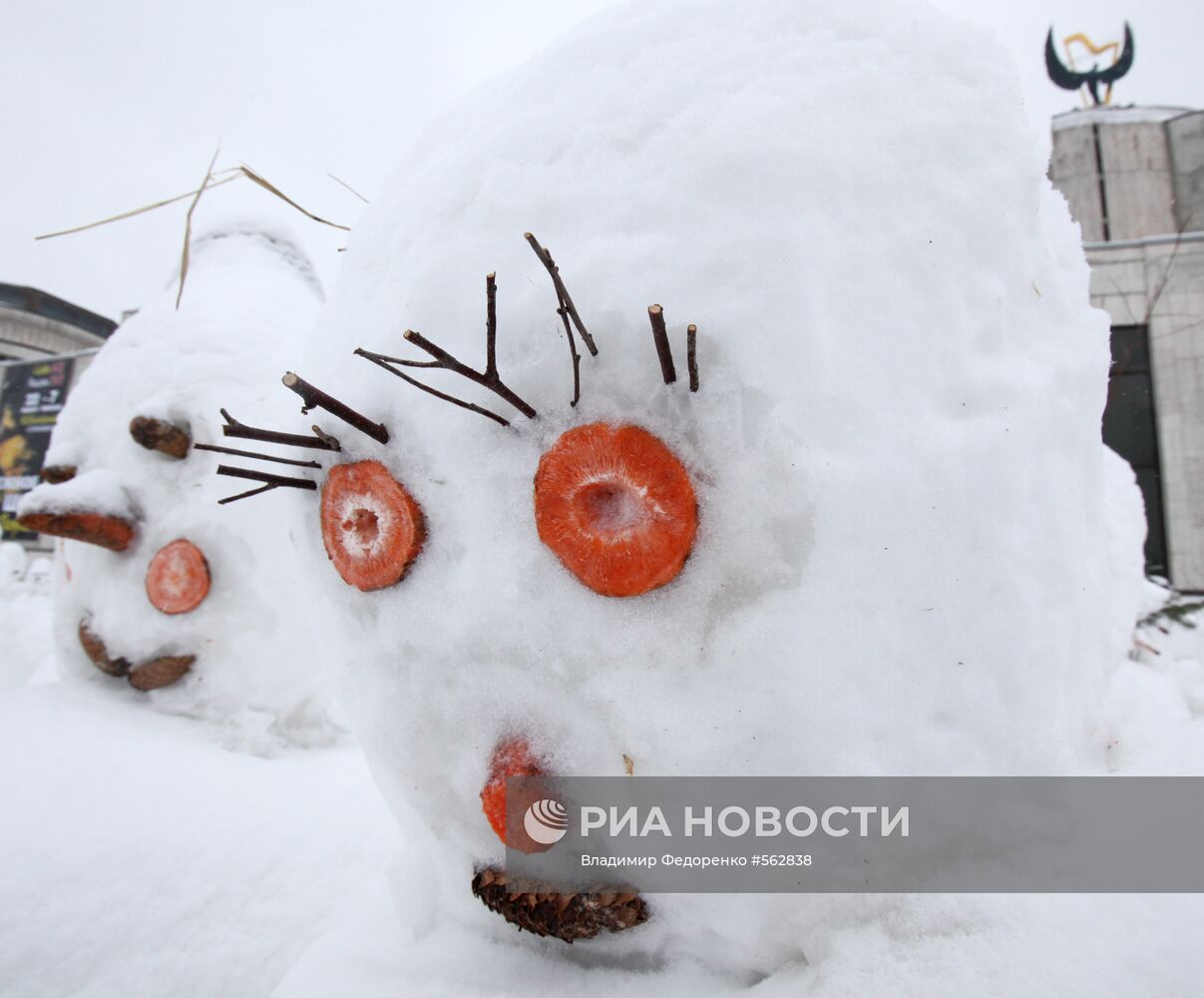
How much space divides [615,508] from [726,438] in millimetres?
162

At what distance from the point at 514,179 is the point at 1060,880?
1201 mm

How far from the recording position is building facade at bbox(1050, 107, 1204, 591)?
539 centimetres

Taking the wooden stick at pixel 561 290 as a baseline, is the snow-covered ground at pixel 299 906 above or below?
below

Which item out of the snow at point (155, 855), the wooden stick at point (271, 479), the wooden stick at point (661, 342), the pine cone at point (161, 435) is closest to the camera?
the wooden stick at point (661, 342)

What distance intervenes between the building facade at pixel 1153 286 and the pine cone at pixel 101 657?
21.5 ft

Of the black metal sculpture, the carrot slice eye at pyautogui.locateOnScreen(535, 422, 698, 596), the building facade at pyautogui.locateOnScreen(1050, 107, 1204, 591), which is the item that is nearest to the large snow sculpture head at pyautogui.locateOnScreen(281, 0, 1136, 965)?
the carrot slice eye at pyautogui.locateOnScreen(535, 422, 698, 596)

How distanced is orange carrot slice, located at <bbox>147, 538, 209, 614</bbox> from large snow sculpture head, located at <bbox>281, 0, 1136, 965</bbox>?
4.30 feet

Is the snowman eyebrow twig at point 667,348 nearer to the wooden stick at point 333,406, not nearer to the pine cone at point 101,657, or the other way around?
the wooden stick at point 333,406

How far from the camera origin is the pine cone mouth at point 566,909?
3.13ft

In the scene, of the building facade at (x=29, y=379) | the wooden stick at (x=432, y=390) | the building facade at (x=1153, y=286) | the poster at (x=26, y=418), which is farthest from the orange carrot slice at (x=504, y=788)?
the poster at (x=26, y=418)

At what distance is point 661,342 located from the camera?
2.63 ft

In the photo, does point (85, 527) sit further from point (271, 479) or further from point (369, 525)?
point (369, 525)

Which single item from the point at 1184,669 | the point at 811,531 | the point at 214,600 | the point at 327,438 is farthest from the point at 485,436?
A: the point at 1184,669

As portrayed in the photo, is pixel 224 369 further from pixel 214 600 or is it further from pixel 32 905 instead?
pixel 32 905
